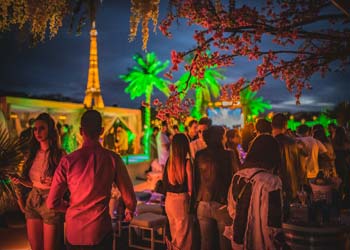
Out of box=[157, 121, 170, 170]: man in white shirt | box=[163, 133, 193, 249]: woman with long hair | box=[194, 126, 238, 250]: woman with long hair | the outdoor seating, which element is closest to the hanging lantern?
box=[163, 133, 193, 249]: woman with long hair

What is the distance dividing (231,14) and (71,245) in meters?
2.73

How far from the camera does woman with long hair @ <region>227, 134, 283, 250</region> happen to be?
3.08 meters

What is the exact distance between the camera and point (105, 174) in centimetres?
304

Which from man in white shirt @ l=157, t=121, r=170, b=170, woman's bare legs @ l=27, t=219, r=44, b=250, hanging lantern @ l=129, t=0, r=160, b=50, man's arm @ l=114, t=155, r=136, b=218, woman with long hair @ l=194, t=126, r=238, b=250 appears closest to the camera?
man's arm @ l=114, t=155, r=136, b=218

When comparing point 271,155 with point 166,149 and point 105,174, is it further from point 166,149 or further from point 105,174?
point 166,149

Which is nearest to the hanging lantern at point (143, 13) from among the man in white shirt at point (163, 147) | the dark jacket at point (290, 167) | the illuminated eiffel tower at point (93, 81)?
the dark jacket at point (290, 167)

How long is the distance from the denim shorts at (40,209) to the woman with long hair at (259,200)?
1834mm

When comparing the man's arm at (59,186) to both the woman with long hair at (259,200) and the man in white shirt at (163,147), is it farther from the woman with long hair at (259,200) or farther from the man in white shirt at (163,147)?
the man in white shirt at (163,147)

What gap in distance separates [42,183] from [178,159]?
5.70 feet

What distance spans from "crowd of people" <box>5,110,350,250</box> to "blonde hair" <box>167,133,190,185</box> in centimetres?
1

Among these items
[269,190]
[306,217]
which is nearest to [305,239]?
[306,217]

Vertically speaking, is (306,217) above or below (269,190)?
below

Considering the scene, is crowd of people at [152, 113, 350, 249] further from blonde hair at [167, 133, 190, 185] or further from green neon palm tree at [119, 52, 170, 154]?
green neon palm tree at [119, 52, 170, 154]

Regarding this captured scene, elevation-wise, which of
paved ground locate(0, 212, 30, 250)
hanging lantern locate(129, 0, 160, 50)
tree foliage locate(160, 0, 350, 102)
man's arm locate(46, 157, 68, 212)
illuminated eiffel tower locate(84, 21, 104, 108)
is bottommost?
paved ground locate(0, 212, 30, 250)
